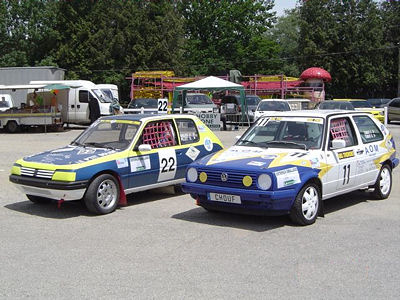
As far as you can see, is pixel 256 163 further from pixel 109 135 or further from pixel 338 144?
pixel 109 135

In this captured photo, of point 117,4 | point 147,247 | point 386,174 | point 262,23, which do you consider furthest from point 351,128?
point 262,23

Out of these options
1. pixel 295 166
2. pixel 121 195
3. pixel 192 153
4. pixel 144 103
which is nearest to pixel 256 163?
pixel 295 166

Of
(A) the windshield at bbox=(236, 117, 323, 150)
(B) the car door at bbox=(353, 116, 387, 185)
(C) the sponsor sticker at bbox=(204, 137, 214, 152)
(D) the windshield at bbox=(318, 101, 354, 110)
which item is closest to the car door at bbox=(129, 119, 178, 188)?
(C) the sponsor sticker at bbox=(204, 137, 214, 152)

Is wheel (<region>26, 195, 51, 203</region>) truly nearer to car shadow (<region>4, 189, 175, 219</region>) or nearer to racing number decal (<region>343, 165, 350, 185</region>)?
car shadow (<region>4, 189, 175, 219</region>)

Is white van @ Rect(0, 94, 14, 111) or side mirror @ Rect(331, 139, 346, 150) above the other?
white van @ Rect(0, 94, 14, 111)

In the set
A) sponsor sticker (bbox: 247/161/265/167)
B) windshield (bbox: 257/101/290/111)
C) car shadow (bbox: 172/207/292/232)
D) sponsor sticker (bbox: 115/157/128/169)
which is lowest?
car shadow (bbox: 172/207/292/232)

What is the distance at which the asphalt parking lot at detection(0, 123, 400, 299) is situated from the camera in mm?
4992

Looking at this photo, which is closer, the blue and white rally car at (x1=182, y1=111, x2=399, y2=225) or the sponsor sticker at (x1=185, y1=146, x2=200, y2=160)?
the blue and white rally car at (x1=182, y1=111, x2=399, y2=225)

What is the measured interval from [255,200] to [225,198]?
0.46 metres

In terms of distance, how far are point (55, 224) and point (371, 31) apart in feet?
161

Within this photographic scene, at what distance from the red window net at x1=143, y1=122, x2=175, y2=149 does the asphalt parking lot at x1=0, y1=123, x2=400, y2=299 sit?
1.04 m

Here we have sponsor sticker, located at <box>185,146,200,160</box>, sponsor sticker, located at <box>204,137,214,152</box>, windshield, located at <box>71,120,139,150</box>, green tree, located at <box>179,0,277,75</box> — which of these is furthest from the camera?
green tree, located at <box>179,0,277,75</box>

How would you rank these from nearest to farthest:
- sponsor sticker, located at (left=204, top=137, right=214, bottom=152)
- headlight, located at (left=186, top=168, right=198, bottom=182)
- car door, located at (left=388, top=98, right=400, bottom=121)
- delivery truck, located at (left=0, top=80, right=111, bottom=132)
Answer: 1. headlight, located at (left=186, top=168, right=198, bottom=182)
2. sponsor sticker, located at (left=204, top=137, right=214, bottom=152)
3. delivery truck, located at (left=0, top=80, right=111, bottom=132)
4. car door, located at (left=388, top=98, right=400, bottom=121)

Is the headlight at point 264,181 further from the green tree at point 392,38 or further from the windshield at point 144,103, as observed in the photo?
the green tree at point 392,38
